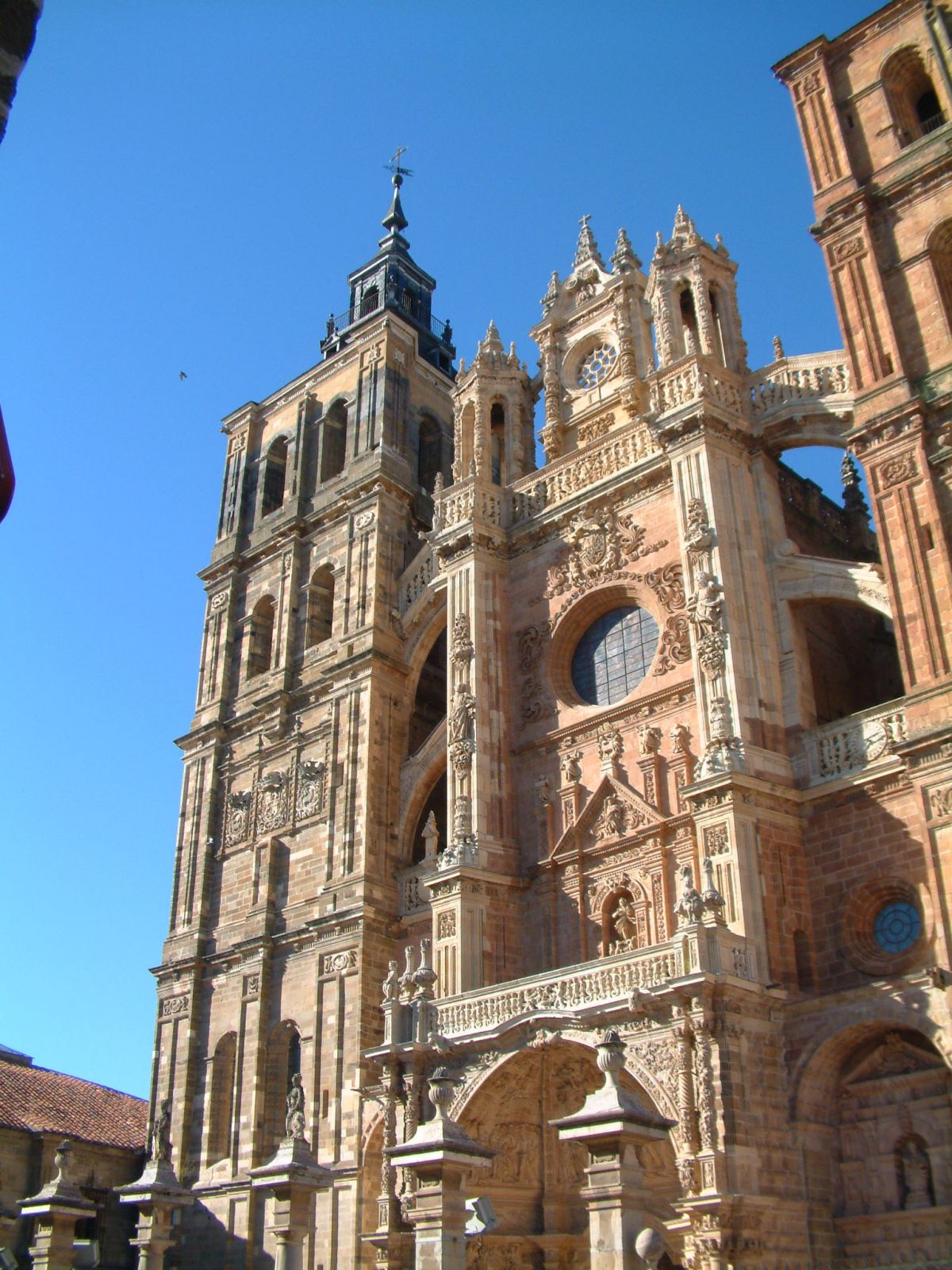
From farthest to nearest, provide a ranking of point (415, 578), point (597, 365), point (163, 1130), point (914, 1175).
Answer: point (415, 578), point (597, 365), point (163, 1130), point (914, 1175)

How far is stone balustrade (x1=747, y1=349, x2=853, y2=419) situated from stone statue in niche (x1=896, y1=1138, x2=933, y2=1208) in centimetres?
1135

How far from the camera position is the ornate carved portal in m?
19.4

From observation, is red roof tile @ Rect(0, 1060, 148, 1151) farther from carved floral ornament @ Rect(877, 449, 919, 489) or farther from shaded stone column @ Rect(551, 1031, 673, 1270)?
carved floral ornament @ Rect(877, 449, 919, 489)

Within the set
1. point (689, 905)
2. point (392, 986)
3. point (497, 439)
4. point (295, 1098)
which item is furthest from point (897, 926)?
point (497, 439)

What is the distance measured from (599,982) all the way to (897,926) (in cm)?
418

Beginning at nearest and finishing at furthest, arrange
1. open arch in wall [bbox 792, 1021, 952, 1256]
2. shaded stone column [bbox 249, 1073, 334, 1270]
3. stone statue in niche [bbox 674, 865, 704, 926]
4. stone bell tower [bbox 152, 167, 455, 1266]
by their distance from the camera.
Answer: shaded stone column [bbox 249, 1073, 334, 1270] < open arch in wall [bbox 792, 1021, 952, 1256] < stone statue in niche [bbox 674, 865, 704, 926] < stone bell tower [bbox 152, 167, 455, 1266]

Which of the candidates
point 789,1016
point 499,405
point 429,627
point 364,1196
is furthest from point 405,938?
point 499,405

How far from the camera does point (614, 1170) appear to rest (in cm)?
1227

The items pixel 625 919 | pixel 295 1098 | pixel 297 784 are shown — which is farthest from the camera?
pixel 297 784

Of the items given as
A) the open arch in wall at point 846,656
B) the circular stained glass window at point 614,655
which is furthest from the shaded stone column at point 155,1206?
the open arch in wall at point 846,656

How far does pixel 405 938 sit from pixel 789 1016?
9374mm

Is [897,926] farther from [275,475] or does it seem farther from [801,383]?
[275,475]

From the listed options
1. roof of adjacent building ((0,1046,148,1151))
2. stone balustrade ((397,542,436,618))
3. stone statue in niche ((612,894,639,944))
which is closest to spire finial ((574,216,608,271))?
stone balustrade ((397,542,436,618))

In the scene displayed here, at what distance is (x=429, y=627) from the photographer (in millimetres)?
28609
